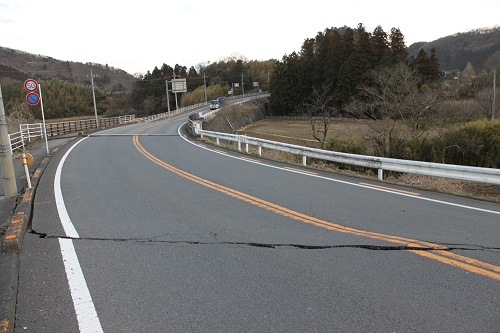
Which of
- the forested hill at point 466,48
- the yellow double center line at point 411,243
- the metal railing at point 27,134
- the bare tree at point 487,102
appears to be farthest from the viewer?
the forested hill at point 466,48

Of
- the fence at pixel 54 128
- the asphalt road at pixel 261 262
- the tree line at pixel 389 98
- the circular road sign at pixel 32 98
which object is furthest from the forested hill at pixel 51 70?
the asphalt road at pixel 261 262

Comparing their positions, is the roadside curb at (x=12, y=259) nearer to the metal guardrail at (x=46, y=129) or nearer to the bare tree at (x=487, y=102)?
the metal guardrail at (x=46, y=129)

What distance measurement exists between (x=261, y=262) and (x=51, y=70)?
495 feet

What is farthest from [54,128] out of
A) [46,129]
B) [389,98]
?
[389,98]

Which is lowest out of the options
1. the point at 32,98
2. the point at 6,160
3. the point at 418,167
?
the point at 418,167

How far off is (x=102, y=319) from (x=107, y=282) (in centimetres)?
83

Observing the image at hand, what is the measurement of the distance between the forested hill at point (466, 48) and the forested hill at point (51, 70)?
352 feet

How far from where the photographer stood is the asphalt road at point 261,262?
348cm

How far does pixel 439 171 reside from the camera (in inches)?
391

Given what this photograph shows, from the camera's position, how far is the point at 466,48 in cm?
12419

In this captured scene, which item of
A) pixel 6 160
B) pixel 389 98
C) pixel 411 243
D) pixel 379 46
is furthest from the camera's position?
pixel 379 46

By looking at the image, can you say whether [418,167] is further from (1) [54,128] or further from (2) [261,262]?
(1) [54,128]

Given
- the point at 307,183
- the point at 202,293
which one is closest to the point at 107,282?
the point at 202,293

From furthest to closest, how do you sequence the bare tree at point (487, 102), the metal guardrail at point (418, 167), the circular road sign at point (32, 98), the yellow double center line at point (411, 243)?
the bare tree at point (487, 102) < the circular road sign at point (32, 98) < the metal guardrail at point (418, 167) < the yellow double center line at point (411, 243)
